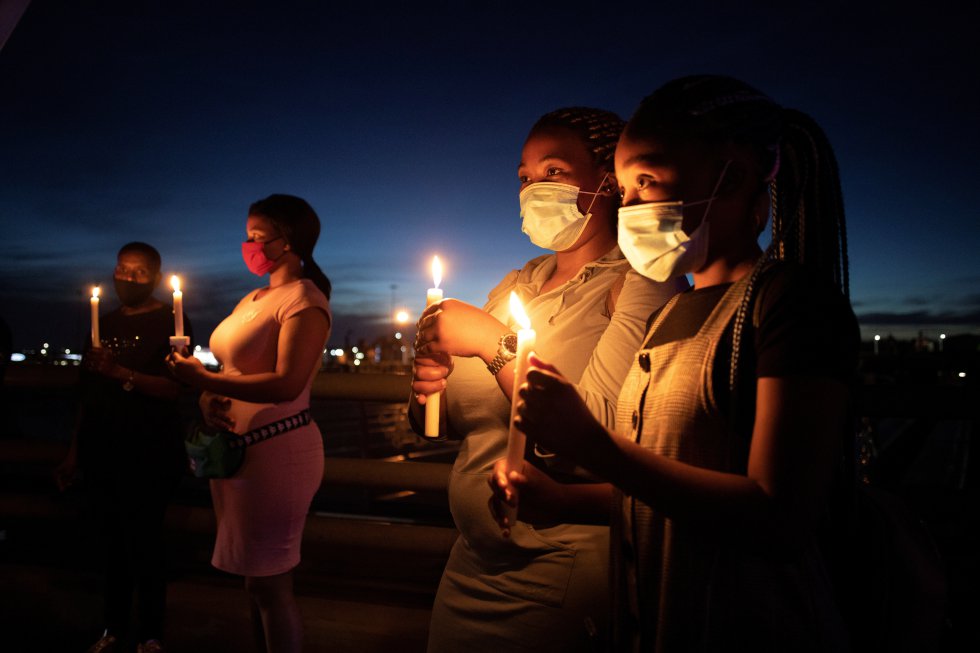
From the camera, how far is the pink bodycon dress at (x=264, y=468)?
316cm

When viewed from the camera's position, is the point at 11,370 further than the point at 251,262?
Yes

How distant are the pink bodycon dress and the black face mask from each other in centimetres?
119

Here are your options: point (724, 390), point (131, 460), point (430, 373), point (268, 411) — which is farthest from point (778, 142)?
point (131, 460)

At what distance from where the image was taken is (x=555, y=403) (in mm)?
1276

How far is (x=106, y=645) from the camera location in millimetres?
3912

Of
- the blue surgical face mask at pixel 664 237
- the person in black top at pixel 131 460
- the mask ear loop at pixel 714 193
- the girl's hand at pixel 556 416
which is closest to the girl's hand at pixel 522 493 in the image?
the girl's hand at pixel 556 416

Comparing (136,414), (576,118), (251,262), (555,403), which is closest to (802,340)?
(555,403)

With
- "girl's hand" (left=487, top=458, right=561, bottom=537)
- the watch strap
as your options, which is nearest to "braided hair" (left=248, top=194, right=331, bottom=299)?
the watch strap

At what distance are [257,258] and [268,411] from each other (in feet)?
2.49

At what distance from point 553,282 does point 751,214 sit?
875 millimetres

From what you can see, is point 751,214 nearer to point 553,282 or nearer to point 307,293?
point 553,282

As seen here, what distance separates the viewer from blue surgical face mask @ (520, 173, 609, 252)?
2.21m

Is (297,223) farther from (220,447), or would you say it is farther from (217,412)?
(220,447)

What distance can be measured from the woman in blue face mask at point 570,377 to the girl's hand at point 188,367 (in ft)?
4.31
